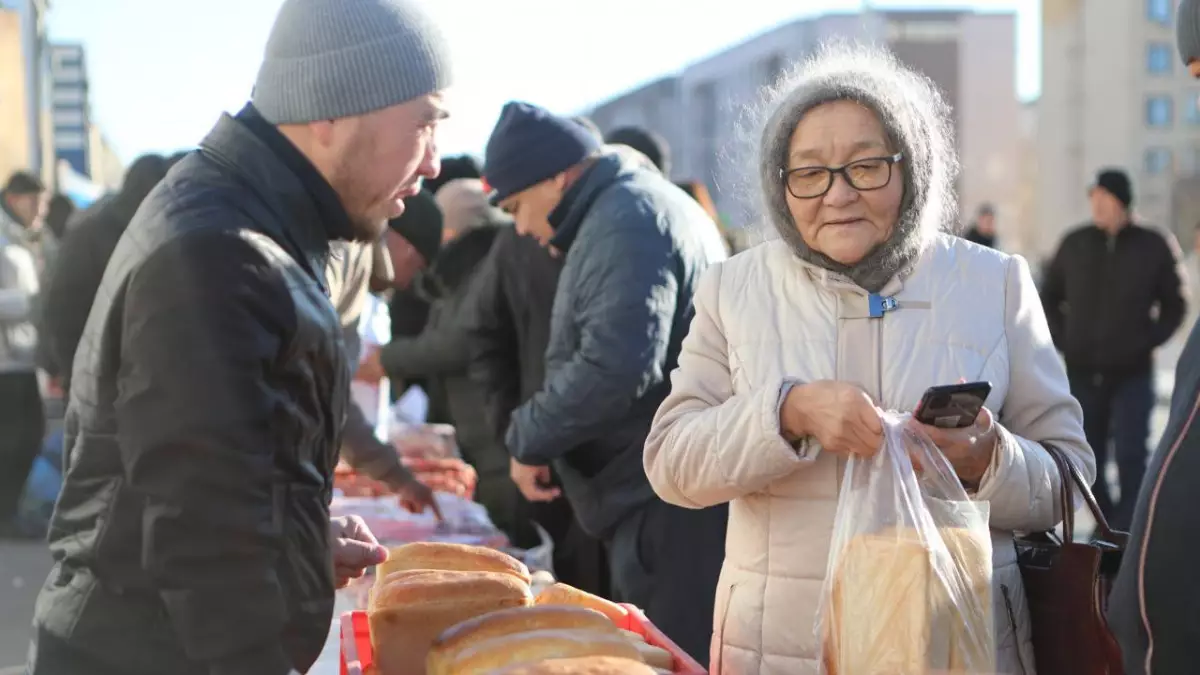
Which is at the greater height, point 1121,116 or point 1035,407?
point 1035,407

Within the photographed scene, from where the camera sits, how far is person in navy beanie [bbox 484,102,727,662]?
373cm

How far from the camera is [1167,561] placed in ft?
6.12

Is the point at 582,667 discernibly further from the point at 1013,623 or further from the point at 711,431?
the point at 1013,623

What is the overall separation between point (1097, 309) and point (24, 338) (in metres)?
7.65

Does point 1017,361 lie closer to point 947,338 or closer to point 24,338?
point 947,338

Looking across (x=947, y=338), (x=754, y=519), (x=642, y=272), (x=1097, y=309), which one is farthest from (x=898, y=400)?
(x=1097, y=309)

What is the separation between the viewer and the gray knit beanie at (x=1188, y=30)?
215 centimetres

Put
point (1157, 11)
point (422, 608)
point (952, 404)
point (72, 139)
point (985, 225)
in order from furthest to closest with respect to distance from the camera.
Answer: point (1157, 11)
point (72, 139)
point (985, 225)
point (422, 608)
point (952, 404)

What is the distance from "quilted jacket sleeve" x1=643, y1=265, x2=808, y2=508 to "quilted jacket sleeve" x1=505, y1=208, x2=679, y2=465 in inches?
44.0

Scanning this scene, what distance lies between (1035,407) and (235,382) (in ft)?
4.69

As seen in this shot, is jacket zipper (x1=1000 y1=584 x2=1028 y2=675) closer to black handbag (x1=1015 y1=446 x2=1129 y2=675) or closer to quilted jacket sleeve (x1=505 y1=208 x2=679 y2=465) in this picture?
black handbag (x1=1015 y1=446 x2=1129 y2=675)

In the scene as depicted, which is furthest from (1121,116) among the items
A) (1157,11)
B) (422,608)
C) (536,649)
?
(536,649)

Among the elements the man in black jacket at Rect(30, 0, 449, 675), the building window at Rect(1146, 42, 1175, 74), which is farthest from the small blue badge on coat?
the building window at Rect(1146, 42, 1175, 74)

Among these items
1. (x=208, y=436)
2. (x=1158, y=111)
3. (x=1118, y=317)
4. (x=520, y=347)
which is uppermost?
(x=208, y=436)
